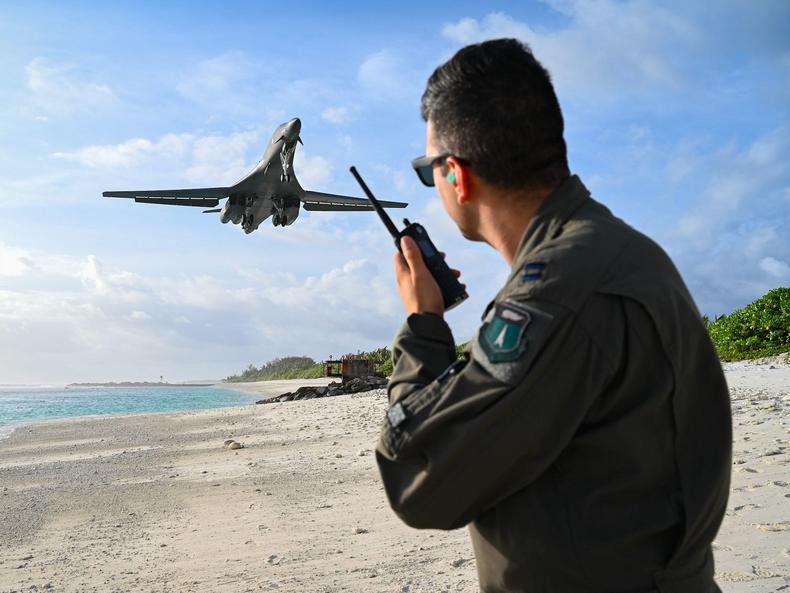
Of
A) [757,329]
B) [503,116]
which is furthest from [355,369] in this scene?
[503,116]

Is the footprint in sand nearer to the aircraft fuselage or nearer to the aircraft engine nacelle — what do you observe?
the aircraft fuselage

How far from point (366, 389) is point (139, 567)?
21579 mm

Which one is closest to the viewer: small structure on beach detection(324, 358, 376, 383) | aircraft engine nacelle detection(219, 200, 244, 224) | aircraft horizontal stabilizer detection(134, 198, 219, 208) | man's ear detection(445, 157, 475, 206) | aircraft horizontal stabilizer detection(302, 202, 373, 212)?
man's ear detection(445, 157, 475, 206)

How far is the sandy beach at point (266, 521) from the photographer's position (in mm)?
5023

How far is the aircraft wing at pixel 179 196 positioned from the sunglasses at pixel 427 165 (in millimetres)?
27070

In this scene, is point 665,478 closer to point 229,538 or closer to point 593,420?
point 593,420

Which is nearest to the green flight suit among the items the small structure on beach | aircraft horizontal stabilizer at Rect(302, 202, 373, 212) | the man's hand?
the man's hand

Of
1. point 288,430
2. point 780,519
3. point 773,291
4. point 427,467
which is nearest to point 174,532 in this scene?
point 780,519

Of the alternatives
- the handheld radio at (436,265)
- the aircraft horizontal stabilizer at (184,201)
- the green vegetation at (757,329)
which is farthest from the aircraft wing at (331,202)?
the handheld radio at (436,265)

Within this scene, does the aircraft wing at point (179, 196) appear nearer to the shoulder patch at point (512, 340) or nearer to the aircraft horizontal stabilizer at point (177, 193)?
the aircraft horizontal stabilizer at point (177, 193)

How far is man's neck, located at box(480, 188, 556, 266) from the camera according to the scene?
1719 mm

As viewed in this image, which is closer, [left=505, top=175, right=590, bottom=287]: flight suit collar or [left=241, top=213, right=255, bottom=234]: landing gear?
[left=505, top=175, right=590, bottom=287]: flight suit collar

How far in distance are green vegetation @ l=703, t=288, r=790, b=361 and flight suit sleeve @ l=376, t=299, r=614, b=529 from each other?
19.8m

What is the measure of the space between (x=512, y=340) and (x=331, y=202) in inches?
1171
